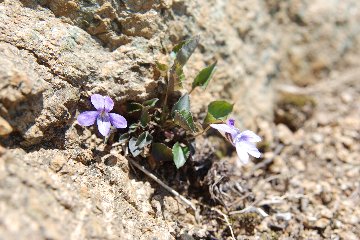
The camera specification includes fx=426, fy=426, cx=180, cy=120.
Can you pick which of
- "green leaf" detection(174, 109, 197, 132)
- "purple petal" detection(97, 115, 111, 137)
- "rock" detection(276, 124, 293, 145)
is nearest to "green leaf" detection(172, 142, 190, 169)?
"green leaf" detection(174, 109, 197, 132)

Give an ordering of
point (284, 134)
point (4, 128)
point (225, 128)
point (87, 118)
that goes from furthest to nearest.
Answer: point (284, 134), point (225, 128), point (87, 118), point (4, 128)

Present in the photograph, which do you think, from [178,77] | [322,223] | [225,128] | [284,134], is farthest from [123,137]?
[284,134]

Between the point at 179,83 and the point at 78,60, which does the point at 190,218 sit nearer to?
the point at 179,83

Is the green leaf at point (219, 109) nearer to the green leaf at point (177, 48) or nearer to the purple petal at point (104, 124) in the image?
the green leaf at point (177, 48)

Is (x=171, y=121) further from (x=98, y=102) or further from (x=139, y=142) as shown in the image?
(x=98, y=102)

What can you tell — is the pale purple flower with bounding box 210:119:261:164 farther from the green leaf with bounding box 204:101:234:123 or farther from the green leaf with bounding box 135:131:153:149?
the green leaf with bounding box 135:131:153:149

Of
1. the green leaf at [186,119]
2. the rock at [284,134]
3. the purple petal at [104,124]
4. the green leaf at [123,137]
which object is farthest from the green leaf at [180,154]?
the rock at [284,134]

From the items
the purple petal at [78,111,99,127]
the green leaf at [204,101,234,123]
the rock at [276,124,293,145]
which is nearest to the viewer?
the purple petal at [78,111,99,127]

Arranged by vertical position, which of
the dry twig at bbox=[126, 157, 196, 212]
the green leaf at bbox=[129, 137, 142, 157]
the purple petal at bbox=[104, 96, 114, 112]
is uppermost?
the purple petal at bbox=[104, 96, 114, 112]
